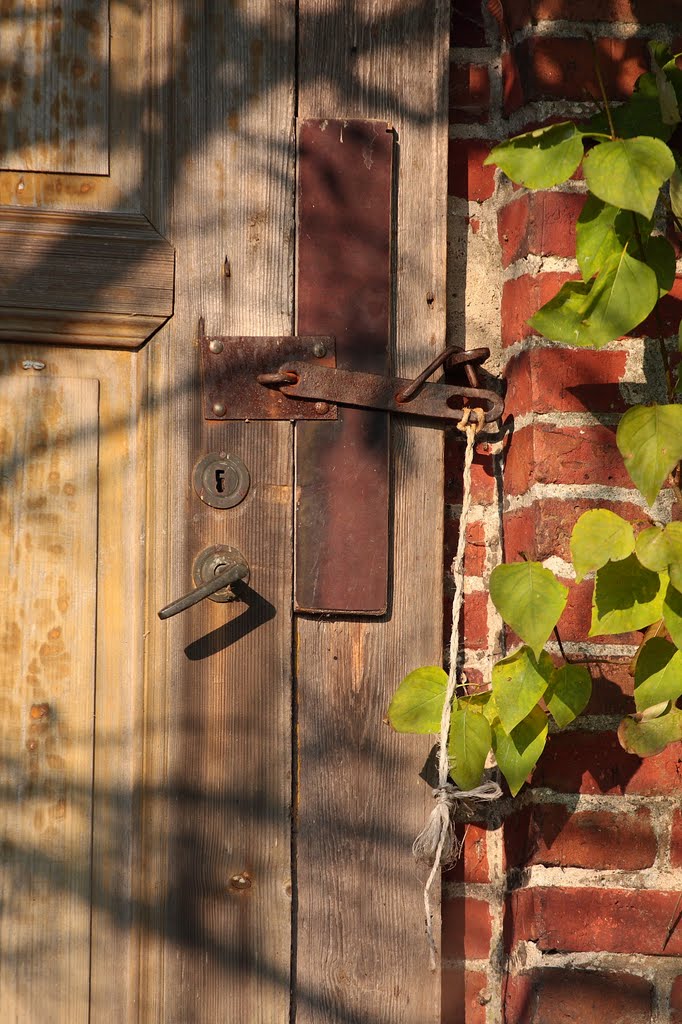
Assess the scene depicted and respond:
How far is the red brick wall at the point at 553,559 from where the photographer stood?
127cm

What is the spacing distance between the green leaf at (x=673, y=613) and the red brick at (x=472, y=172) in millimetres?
581

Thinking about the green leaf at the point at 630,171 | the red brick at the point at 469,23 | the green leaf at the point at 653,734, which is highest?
the red brick at the point at 469,23

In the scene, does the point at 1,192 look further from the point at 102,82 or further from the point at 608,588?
the point at 608,588

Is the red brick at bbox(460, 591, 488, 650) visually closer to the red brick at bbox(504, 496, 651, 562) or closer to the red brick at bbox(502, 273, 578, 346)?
the red brick at bbox(504, 496, 651, 562)

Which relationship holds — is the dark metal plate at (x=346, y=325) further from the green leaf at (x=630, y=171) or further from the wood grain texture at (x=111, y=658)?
the green leaf at (x=630, y=171)

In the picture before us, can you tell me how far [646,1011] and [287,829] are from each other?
47 centimetres

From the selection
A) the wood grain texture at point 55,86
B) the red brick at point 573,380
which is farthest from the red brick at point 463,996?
the wood grain texture at point 55,86

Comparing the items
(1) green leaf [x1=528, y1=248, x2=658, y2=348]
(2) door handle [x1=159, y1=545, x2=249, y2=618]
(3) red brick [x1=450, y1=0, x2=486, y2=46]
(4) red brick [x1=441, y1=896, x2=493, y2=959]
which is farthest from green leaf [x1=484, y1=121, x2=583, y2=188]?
(4) red brick [x1=441, y1=896, x2=493, y2=959]

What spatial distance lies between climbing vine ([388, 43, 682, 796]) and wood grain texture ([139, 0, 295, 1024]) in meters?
0.22

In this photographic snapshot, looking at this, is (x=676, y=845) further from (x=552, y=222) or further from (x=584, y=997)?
(x=552, y=222)

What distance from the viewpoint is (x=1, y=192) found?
134 centimetres

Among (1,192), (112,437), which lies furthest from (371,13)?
(112,437)

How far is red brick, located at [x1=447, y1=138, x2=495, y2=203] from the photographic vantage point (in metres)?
1.41

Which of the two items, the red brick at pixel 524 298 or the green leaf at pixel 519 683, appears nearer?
the green leaf at pixel 519 683
